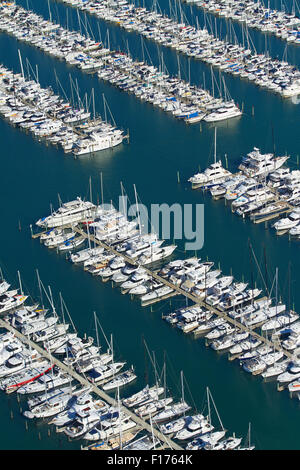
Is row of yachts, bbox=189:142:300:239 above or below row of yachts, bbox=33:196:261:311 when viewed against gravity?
above

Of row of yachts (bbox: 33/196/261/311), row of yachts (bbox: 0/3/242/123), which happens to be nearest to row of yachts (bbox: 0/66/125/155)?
row of yachts (bbox: 0/3/242/123)

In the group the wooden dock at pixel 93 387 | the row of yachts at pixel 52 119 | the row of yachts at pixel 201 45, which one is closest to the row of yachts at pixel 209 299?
the wooden dock at pixel 93 387

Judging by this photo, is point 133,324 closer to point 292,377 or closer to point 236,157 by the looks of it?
point 292,377

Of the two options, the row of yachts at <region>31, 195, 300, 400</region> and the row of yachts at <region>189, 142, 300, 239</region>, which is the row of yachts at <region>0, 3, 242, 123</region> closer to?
the row of yachts at <region>189, 142, 300, 239</region>

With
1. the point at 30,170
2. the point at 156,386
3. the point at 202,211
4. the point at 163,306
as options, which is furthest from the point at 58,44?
the point at 156,386

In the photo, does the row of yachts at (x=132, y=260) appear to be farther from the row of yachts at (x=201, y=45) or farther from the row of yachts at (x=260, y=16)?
the row of yachts at (x=260, y=16)

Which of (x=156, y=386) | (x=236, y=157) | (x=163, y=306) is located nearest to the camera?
(x=156, y=386)
